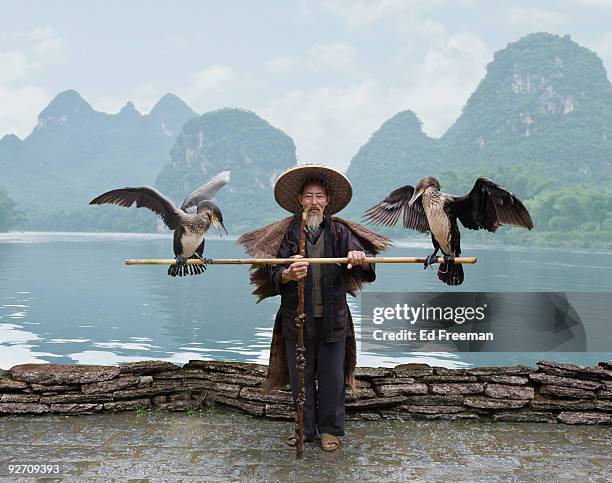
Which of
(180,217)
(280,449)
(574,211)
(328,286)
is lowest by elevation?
(280,449)

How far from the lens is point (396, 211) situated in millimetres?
3955

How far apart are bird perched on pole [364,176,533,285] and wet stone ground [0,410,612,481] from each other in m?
1.14

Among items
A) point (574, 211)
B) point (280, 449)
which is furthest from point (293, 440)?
point (574, 211)

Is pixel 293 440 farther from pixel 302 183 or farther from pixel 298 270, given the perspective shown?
pixel 302 183

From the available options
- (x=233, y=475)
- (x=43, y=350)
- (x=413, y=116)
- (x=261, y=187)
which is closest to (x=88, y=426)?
(x=233, y=475)

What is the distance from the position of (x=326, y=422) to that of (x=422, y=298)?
5.78 m

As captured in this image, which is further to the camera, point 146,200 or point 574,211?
point 574,211

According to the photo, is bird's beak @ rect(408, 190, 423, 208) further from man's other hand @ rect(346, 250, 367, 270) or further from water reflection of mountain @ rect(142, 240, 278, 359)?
water reflection of mountain @ rect(142, 240, 278, 359)

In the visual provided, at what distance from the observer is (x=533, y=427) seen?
4.51 metres


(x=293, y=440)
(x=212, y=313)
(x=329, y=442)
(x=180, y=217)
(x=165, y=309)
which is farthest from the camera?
(x=165, y=309)

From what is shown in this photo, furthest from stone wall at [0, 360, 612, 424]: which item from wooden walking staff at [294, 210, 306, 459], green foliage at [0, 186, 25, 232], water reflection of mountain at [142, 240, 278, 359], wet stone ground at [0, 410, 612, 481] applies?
green foliage at [0, 186, 25, 232]

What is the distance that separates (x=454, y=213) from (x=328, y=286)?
2.96 feet

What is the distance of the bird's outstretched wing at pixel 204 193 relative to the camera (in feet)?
13.2

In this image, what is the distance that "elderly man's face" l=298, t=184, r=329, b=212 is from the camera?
3840 mm
